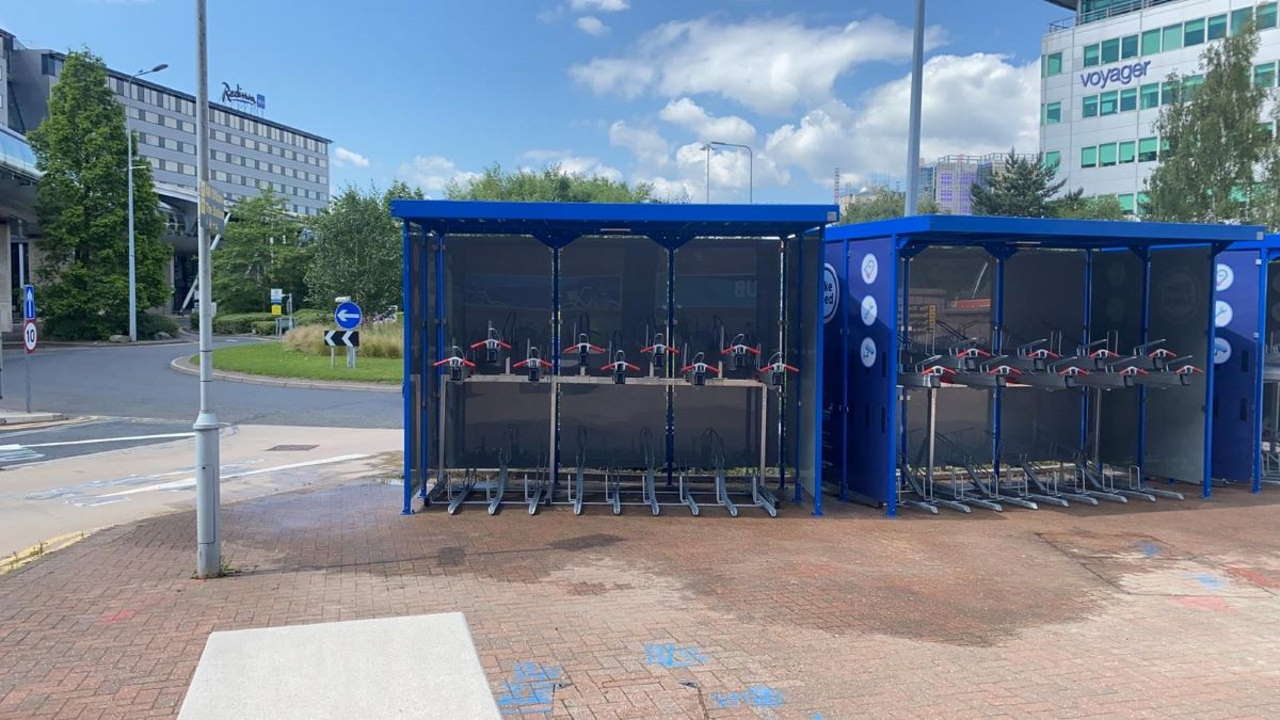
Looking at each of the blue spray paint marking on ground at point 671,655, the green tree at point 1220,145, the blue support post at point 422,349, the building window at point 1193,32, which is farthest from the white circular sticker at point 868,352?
the building window at point 1193,32

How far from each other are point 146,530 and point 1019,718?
24.6 feet

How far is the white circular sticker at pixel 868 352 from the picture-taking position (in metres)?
9.17

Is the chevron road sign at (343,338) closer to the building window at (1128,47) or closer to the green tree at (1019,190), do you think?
the green tree at (1019,190)

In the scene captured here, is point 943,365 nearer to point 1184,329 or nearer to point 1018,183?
point 1184,329

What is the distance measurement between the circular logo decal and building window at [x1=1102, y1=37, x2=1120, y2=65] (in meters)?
50.9

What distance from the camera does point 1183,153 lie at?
2308cm

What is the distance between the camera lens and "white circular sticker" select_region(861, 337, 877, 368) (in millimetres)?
9172

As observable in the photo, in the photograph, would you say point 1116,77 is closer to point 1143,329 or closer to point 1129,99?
point 1129,99

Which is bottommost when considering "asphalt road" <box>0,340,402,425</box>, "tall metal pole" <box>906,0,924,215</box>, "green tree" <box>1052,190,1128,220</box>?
"asphalt road" <box>0,340,402,425</box>

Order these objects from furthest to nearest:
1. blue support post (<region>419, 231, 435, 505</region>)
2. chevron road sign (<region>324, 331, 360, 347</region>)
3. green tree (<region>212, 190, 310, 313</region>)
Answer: green tree (<region>212, 190, 310, 313</region>), chevron road sign (<region>324, 331, 360, 347</region>), blue support post (<region>419, 231, 435, 505</region>)

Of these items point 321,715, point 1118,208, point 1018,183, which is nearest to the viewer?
point 321,715

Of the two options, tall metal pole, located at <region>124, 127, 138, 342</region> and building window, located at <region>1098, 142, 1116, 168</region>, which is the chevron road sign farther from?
building window, located at <region>1098, 142, 1116, 168</region>

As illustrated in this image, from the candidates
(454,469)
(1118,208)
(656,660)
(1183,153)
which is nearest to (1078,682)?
(656,660)

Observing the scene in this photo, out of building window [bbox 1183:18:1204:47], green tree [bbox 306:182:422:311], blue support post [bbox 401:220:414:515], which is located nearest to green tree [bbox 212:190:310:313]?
green tree [bbox 306:182:422:311]
